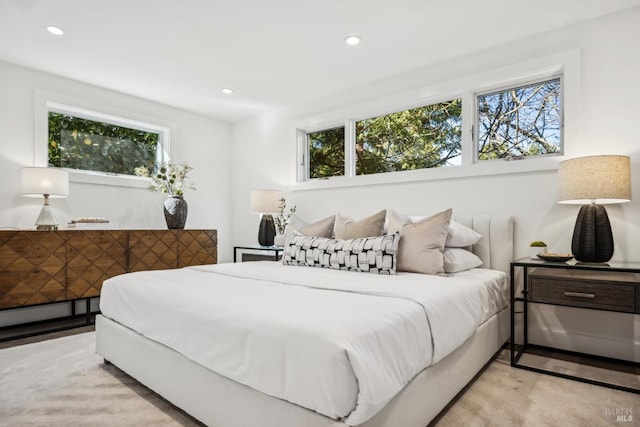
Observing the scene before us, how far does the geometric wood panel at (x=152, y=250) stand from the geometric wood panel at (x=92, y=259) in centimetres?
8

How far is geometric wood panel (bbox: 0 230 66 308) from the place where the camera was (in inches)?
113

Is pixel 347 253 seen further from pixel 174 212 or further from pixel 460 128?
pixel 174 212

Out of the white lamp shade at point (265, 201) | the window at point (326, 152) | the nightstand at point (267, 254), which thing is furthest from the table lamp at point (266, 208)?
the window at point (326, 152)

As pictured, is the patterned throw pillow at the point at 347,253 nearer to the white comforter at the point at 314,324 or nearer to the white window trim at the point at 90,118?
the white comforter at the point at 314,324

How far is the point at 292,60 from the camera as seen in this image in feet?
11.0

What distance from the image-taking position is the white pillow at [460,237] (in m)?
2.75

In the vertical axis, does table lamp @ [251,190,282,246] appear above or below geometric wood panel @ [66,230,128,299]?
above

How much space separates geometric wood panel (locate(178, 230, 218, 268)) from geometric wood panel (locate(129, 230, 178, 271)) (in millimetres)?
72

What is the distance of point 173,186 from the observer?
14.9 ft

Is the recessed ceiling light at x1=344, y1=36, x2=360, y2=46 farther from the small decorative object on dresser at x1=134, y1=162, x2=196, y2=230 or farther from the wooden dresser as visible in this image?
the wooden dresser

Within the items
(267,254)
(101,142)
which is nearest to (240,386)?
(267,254)


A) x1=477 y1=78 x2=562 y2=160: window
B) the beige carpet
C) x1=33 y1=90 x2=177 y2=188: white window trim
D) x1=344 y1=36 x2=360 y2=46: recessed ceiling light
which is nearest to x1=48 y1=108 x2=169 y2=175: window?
x1=33 y1=90 x2=177 y2=188: white window trim

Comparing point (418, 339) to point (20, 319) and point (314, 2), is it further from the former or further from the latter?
point (20, 319)

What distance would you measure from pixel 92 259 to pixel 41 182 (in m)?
0.79
